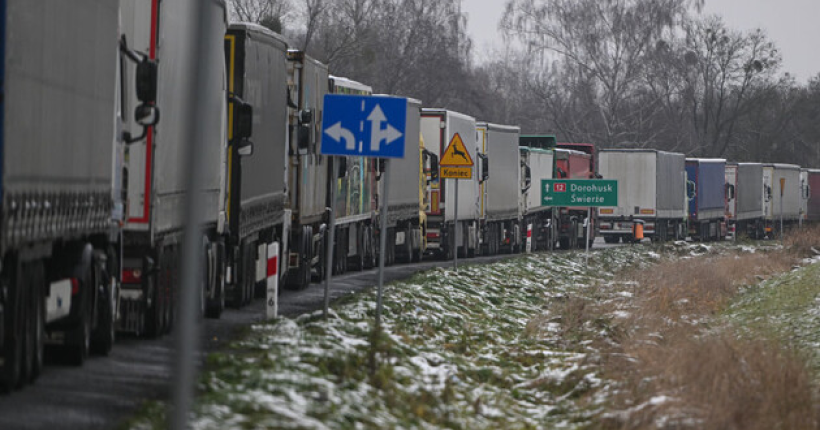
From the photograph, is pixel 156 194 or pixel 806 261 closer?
pixel 156 194

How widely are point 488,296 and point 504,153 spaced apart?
70.0 feet

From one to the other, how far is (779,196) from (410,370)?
72.4 meters

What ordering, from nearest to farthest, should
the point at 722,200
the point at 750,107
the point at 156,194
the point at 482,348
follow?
the point at 156,194, the point at 482,348, the point at 722,200, the point at 750,107

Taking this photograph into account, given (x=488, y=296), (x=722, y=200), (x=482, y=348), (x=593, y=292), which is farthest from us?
(x=722, y=200)

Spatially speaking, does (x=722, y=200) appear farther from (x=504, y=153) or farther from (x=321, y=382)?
(x=321, y=382)

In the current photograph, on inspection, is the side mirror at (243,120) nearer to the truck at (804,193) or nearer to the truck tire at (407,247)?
the truck tire at (407,247)

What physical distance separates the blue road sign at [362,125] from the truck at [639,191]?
42448mm

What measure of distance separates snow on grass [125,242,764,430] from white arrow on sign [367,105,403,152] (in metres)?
1.82

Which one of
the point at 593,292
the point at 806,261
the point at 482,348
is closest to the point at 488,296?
the point at 593,292

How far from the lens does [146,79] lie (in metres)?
14.8

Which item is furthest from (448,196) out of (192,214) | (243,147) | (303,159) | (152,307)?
(192,214)

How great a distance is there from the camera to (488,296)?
26.8m

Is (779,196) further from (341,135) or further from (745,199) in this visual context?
(341,135)

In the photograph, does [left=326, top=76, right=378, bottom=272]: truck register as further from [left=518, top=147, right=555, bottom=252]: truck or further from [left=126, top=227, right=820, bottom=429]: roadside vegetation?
[left=518, top=147, right=555, bottom=252]: truck
